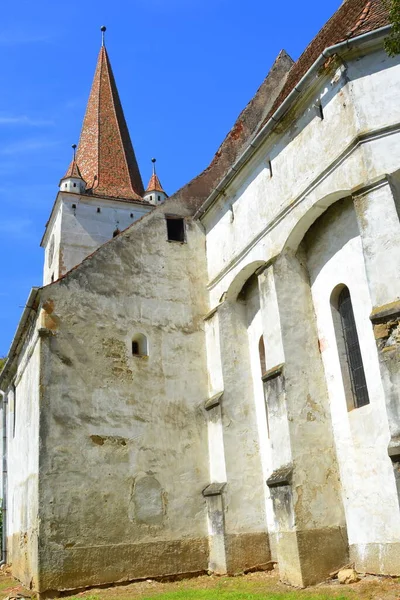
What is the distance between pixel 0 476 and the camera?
19.2 meters

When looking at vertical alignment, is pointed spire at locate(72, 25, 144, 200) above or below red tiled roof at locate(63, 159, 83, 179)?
above

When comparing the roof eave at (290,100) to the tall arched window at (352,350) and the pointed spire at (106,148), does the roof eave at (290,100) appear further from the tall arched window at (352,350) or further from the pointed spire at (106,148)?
the pointed spire at (106,148)

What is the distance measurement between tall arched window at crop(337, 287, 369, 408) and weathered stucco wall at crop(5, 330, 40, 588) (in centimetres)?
652

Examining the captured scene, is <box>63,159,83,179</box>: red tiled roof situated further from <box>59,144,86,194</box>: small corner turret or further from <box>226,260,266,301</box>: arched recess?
<box>226,260,266,301</box>: arched recess

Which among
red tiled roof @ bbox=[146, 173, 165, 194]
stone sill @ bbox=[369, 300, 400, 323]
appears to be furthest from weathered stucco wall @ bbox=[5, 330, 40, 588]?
red tiled roof @ bbox=[146, 173, 165, 194]

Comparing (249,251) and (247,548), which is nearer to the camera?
(247,548)

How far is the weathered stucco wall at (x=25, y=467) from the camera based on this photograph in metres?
12.7

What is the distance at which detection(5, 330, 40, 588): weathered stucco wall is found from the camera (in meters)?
12.7

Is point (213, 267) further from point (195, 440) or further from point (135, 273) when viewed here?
point (195, 440)

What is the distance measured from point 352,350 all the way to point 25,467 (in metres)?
8.16

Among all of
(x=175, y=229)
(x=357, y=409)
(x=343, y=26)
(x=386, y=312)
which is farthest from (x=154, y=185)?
(x=386, y=312)

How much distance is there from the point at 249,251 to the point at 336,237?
9.04ft

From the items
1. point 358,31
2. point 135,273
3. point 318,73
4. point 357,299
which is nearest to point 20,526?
point 135,273

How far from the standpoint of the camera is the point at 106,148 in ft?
107
